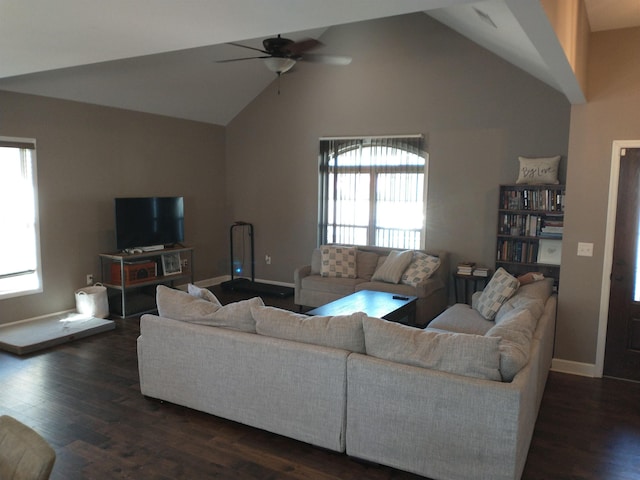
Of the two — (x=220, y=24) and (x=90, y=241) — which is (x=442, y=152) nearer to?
(x=220, y=24)

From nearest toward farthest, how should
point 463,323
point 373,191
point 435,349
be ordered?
point 435,349 < point 463,323 < point 373,191

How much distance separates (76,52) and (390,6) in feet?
7.99

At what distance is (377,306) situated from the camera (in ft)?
16.1

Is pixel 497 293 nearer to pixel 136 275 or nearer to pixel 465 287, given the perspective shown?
pixel 465 287

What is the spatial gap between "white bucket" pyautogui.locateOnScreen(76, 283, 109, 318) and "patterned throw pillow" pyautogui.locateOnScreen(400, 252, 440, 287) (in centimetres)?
363

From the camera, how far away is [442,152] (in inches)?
254

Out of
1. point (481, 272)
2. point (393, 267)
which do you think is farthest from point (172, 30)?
point (481, 272)

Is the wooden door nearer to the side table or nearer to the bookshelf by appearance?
the bookshelf

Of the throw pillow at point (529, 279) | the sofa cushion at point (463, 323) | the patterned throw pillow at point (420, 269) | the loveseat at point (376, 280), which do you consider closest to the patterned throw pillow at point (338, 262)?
the loveseat at point (376, 280)

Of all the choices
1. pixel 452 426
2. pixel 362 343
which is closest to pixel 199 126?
pixel 362 343

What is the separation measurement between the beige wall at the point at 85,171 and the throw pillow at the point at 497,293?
15.7ft

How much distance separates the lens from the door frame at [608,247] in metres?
4.15

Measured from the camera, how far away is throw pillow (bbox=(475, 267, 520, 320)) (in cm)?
438

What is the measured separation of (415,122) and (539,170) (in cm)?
177
